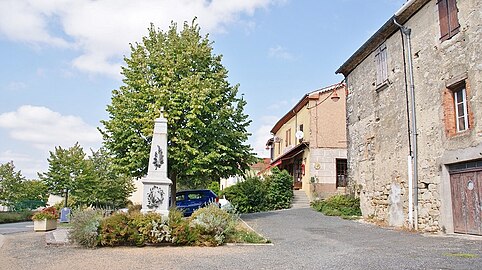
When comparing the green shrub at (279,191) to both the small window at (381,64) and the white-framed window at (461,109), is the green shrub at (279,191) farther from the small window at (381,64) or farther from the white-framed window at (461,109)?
the white-framed window at (461,109)

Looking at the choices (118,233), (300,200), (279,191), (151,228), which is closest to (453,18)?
(151,228)

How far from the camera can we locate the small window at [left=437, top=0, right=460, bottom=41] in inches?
487

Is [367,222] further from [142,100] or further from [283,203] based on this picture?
[142,100]

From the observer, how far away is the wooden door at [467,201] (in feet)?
38.1

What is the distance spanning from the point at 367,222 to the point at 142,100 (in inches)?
428

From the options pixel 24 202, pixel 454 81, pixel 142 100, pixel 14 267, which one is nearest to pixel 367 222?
pixel 454 81

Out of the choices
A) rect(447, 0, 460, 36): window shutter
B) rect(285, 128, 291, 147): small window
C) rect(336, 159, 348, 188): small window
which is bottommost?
rect(336, 159, 348, 188): small window

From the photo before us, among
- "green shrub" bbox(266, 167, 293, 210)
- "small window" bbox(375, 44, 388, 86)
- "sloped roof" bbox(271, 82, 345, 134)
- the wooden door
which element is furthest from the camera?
"sloped roof" bbox(271, 82, 345, 134)

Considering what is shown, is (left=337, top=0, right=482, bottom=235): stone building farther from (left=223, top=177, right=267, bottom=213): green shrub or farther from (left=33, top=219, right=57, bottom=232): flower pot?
(left=33, top=219, right=57, bottom=232): flower pot

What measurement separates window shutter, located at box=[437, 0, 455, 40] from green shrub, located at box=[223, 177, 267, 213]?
13981 mm

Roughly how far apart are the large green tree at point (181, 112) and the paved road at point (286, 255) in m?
5.44

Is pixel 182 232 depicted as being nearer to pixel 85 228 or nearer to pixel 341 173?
pixel 85 228

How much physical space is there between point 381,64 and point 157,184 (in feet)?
35.2

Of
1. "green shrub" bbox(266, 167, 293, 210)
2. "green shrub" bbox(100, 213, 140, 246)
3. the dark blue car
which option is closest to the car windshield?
the dark blue car
